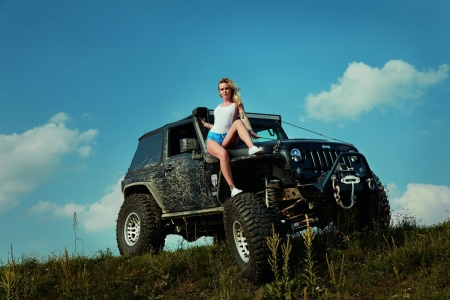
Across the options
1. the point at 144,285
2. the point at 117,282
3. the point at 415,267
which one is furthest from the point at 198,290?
the point at 415,267

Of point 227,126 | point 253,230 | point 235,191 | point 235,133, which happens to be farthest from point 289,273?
point 227,126

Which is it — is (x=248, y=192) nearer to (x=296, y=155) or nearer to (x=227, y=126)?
Answer: (x=296, y=155)

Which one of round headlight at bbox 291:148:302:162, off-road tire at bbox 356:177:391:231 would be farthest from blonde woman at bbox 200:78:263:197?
off-road tire at bbox 356:177:391:231

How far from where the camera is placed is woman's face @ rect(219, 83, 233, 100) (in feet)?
22.6

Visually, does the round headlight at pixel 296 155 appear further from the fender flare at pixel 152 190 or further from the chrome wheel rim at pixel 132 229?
the chrome wheel rim at pixel 132 229

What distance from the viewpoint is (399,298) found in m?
5.23

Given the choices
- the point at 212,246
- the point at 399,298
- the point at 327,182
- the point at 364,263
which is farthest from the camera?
the point at 212,246

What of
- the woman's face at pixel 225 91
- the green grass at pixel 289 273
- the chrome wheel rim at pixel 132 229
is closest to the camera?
the green grass at pixel 289 273

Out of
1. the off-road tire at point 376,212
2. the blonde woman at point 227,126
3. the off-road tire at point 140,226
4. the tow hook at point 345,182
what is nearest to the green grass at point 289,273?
the off-road tire at point 376,212

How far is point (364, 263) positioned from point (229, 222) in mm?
1841

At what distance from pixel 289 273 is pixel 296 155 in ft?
5.04

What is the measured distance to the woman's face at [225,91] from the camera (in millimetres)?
6883

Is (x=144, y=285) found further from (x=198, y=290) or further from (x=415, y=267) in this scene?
(x=415, y=267)

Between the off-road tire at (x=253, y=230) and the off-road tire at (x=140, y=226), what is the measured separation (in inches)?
107
